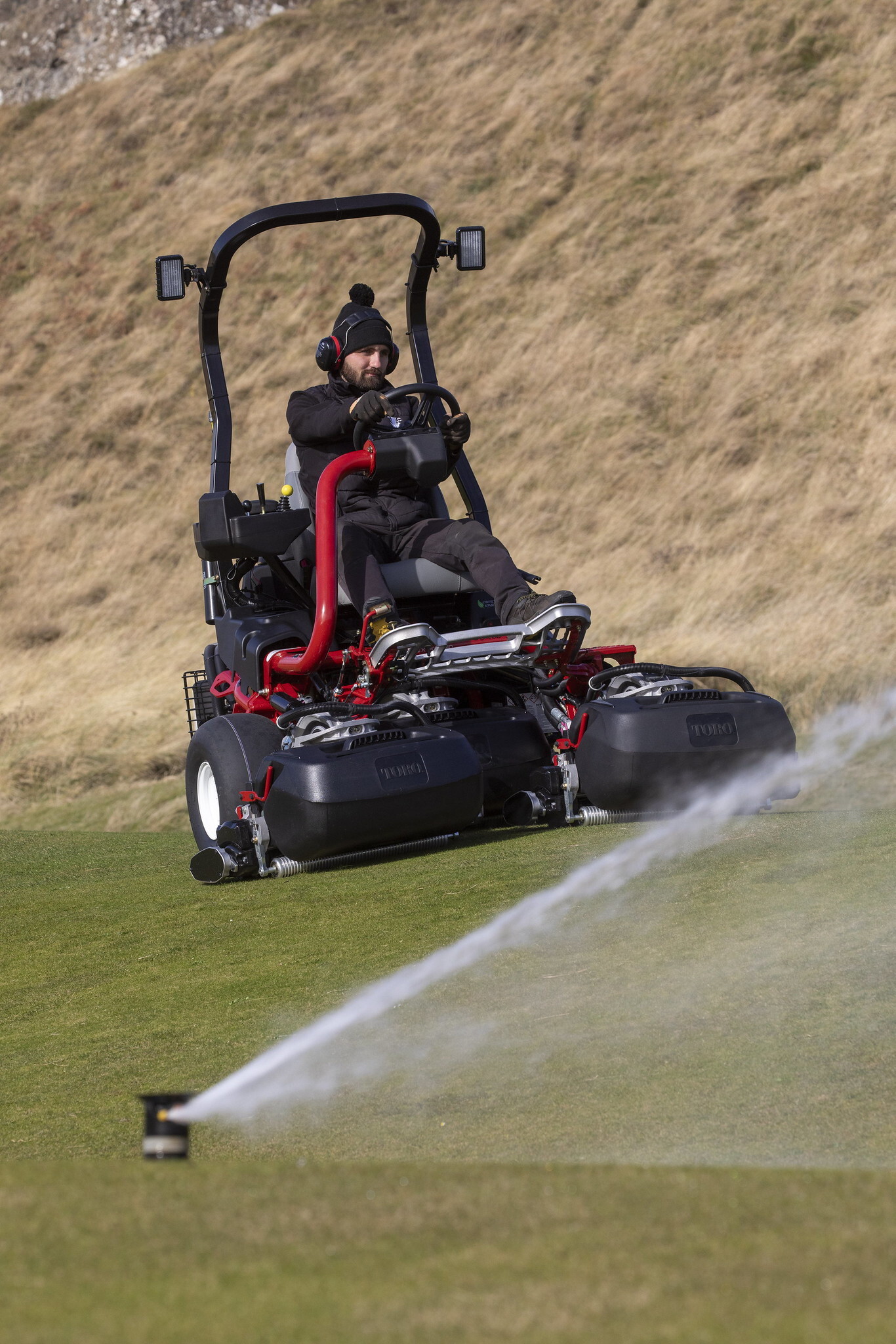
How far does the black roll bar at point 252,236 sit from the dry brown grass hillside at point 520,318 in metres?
6.54

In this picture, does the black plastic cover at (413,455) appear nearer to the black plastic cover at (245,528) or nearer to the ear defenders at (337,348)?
the black plastic cover at (245,528)

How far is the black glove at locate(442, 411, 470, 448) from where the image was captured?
28.9 ft

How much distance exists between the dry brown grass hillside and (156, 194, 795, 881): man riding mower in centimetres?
694

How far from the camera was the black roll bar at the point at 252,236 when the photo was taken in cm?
917

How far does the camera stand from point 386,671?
8211mm

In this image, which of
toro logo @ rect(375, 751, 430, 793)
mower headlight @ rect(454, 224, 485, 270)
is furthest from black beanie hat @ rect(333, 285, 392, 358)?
toro logo @ rect(375, 751, 430, 793)

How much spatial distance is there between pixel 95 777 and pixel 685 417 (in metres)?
9.27

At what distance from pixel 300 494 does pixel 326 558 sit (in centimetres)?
107

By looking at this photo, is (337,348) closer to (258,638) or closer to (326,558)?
(326,558)

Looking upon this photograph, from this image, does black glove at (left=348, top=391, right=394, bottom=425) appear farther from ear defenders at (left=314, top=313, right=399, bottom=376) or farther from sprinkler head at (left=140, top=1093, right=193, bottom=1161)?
sprinkler head at (left=140, top=1093, right=193, bottom=1161)

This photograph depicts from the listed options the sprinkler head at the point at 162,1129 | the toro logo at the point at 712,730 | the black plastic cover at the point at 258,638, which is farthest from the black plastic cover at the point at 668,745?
the sprinkler head at the point at 162,1129

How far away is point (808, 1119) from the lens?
3744 mm

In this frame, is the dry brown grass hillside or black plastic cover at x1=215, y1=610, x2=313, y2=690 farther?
the dry brown grass hillside

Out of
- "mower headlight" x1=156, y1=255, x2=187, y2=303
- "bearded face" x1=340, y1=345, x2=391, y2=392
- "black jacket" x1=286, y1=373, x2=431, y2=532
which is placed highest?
"mower headlight" x1=156, y1=255, x2=187, y2=303
